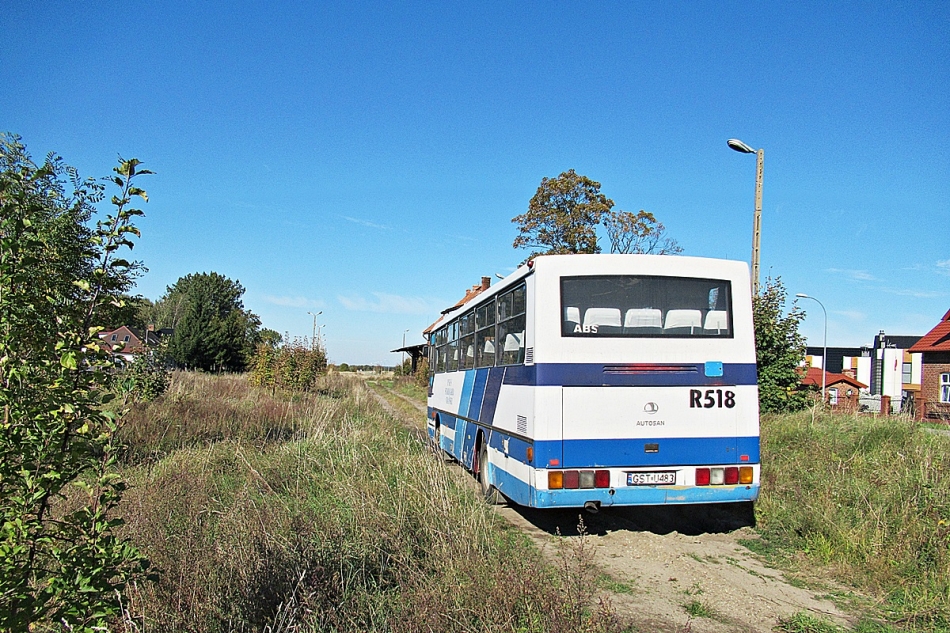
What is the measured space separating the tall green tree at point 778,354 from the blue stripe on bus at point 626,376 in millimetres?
7534

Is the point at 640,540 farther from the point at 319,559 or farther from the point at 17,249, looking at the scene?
the point at 17,249

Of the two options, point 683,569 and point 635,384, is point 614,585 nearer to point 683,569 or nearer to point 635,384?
point 683,569

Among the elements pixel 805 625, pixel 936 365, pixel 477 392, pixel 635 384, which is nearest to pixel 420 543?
pixel 805 625

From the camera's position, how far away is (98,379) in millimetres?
2834

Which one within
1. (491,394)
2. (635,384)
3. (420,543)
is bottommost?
(420,543)

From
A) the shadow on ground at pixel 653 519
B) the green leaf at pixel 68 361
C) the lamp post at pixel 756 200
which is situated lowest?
the shadow on ground at pixel 653 519

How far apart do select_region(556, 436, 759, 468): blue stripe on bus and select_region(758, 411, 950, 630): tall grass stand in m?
0.96

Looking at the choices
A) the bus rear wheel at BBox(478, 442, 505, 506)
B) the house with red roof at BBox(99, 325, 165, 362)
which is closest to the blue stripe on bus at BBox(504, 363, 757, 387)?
the bus rear wheel at BBox(478, 442, 505, 506)

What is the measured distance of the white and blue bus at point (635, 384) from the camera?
7164mm

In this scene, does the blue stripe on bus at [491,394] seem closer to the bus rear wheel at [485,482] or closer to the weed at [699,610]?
the bus rear wheel at [485,482]

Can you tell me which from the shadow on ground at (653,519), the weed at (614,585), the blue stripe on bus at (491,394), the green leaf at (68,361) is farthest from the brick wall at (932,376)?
the green leaf at (68,361)

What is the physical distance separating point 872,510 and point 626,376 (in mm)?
2691

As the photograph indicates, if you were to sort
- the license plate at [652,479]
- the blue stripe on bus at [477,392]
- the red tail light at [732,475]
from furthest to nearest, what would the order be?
the blue stripe on bus at [477,392] < the red tail light at [732,475] < the license plate at [652,479]

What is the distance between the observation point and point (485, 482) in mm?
9641
